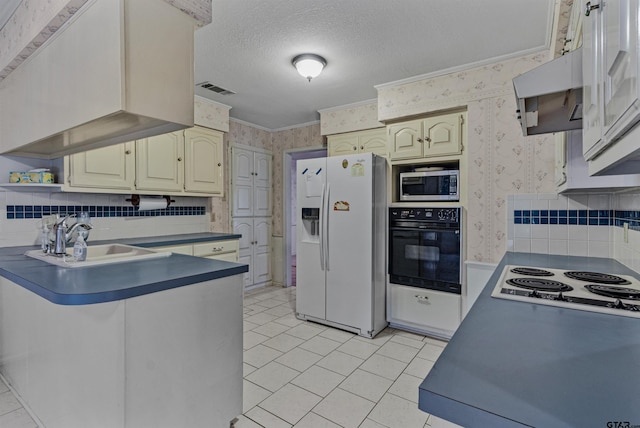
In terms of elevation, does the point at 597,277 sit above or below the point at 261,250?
above

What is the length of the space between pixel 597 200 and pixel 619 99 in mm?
2042

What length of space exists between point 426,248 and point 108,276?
250 cm

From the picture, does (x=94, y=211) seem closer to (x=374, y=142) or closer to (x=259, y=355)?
(x=259, y=355)

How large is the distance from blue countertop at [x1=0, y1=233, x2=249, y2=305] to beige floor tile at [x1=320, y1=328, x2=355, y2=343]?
164cm

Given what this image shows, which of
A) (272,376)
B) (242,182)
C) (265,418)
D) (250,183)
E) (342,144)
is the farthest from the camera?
(250,183)

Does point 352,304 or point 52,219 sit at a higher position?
point 52,219

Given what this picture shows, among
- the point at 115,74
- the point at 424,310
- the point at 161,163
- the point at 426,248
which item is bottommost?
the point at 424,310

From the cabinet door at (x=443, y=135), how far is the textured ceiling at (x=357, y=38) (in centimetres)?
45

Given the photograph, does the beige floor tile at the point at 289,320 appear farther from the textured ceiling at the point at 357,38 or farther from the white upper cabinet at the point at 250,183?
the textured ceiling at the point at 357,38

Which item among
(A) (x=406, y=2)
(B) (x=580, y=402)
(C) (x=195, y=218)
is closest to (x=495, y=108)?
(A) (x=406, y=2)

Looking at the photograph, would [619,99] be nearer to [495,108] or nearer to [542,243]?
[542,243]

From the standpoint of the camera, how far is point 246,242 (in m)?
4.62

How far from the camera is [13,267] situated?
1703mm

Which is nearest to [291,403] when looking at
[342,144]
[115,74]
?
[115,74]
